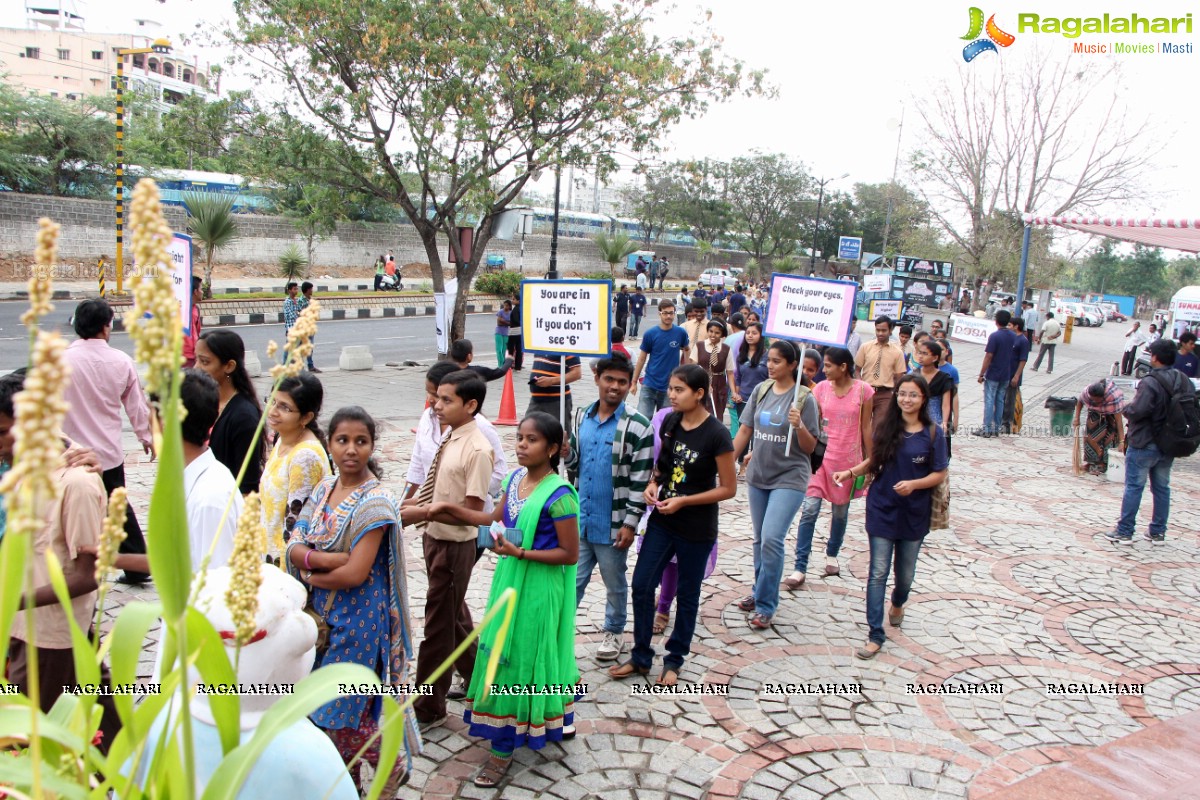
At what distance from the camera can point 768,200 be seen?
56.2m

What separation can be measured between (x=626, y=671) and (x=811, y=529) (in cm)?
216

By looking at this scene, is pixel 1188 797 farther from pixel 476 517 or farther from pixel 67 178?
pixel 67 178

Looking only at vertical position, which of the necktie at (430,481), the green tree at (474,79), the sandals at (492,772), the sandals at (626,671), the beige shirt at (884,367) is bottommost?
the sandals at (492,772)

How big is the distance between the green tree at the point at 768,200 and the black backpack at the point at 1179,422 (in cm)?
4983

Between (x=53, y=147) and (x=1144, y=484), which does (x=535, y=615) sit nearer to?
(x=1144, y=484)

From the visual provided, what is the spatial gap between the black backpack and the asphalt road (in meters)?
12.7

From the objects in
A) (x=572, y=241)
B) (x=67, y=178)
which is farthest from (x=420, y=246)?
(x=67, y=178)

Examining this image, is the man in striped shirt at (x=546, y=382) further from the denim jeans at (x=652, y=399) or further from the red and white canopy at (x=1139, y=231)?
the red and white canopy at (x=1139, y=231)

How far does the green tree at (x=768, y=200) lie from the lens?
55.2 meters

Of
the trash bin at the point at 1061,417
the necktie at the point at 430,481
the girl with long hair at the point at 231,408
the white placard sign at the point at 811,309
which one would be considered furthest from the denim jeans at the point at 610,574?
the trash bin at the point at 1061,417

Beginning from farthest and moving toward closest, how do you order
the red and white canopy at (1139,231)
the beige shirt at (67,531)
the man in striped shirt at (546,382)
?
the red and white canopy at (1139,231) < the man in striped shirt at (546,382) < the beige shirt at (67,531)

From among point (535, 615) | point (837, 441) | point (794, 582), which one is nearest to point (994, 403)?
point (837, 441)

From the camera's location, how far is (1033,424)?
14766 millimetres

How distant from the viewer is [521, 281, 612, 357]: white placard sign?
6.58 metres
